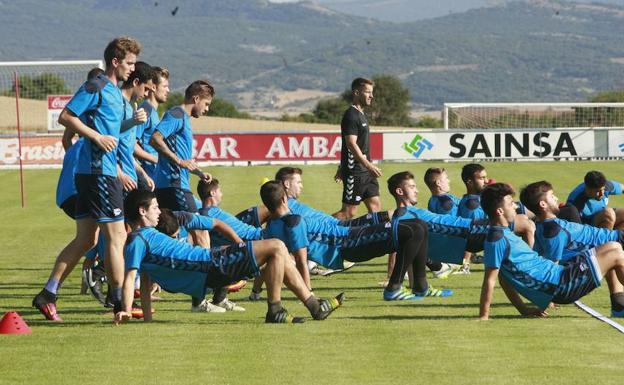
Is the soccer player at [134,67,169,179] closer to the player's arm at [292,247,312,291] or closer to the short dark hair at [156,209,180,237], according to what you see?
the short dark hair at [156,209,180,237]

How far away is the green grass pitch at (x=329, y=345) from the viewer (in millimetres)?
8352

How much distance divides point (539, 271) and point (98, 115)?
12.7 ft

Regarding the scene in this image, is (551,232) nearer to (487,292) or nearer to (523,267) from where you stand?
(523,267)

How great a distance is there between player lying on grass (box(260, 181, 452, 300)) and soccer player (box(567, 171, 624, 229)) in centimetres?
271

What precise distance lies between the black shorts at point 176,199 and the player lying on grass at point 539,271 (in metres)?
3.42

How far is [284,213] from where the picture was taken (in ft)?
39.8

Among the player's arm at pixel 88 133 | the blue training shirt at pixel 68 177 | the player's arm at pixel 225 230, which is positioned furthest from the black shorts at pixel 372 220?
the player's arm at pixel 88 133

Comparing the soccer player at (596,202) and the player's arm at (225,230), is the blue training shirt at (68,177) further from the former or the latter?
the soccer player at (596,202)

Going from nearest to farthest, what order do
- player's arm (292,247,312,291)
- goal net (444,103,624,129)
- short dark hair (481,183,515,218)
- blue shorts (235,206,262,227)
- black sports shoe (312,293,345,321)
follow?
1. black sports shoe (312,293,345,321)
2. short dark hair (481,183,515,218)
3. player's arm (292,247,312,291)
4. blue shorts (235,206,262,227)
5. goal net (444,103,624,129)

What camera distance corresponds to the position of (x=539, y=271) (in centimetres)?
1077

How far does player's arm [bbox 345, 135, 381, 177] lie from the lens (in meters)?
15.3

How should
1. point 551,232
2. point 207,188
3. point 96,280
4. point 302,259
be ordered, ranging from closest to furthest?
1. point 551,232
2. point 302,259
3. point 96,280
4. point 207,188

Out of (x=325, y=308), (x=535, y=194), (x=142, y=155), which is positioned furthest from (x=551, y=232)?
(x=142, y=155)

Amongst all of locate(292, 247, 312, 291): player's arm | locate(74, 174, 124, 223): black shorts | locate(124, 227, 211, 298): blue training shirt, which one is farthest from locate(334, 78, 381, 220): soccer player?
locate(124, 227, 211, 298): blue training shirt
